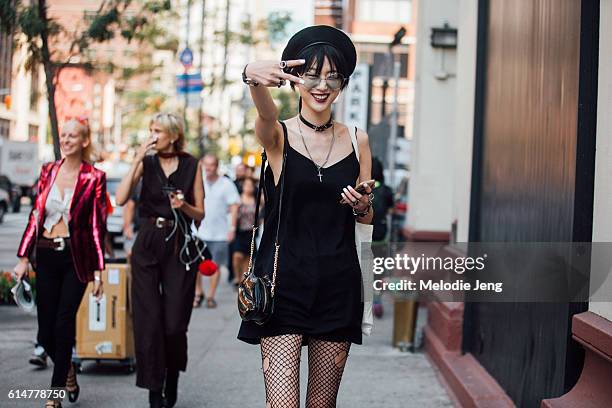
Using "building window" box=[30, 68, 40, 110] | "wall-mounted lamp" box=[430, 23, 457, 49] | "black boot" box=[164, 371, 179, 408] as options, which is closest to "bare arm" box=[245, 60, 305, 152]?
"black boot" box=[164, 371, 179, 408]

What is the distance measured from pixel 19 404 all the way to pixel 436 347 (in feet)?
11.4

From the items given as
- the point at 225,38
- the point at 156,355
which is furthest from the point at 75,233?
the point at 225,38

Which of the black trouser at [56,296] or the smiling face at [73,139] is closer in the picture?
the black trouser at [56,296]

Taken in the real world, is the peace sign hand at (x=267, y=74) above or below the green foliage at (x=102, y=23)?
below

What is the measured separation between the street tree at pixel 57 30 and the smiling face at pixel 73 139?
3520 millimetres

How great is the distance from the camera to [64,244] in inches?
246

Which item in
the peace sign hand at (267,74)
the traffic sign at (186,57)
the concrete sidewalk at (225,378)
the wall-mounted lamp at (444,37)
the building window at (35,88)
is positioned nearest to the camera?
the peace sign hand at (267,74)

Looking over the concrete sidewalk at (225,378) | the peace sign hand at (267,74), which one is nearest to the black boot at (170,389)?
the concrete sidewalk at (225,378)

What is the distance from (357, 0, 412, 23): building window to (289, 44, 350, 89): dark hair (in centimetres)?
6439

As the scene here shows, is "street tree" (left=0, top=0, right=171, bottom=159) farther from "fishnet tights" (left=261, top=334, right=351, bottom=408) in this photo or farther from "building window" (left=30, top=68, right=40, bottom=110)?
"fishnet tights" (left=261, top=334, right=351, bottom=408)

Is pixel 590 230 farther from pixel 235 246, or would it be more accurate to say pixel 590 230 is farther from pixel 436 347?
pixel 235 246

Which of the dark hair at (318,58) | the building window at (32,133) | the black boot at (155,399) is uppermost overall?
the building window at (32,133)

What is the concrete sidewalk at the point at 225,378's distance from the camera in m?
6.87

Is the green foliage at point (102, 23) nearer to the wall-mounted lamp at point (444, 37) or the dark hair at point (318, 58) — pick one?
the wall-mounted lamp at point (444, 37)
